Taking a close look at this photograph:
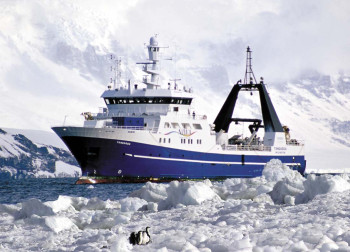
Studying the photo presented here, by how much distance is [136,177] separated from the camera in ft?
168

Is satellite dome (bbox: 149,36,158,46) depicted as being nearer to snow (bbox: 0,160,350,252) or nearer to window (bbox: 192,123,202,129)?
window (bbox: 192,123,202,129)

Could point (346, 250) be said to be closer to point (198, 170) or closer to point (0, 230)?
point (0, 230)

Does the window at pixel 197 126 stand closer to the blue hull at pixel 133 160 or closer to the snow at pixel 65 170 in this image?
the blue hull at pixel 133 160

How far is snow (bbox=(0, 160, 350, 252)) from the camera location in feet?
36.6

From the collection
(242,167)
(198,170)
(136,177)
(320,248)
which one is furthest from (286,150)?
(320,248)

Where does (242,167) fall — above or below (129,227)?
above

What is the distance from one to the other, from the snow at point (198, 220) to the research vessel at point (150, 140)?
2960cm

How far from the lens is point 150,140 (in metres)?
51.7

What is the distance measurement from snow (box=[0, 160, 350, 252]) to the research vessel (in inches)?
1165

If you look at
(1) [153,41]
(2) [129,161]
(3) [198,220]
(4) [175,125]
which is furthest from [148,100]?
(3) [198,220]

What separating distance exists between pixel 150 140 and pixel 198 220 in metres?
37.5

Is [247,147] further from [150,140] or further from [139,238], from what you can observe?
[139,238]

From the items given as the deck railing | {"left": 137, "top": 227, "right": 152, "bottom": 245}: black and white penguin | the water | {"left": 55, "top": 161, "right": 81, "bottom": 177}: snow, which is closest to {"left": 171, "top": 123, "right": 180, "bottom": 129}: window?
the deck railing

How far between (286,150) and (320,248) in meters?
57.9
